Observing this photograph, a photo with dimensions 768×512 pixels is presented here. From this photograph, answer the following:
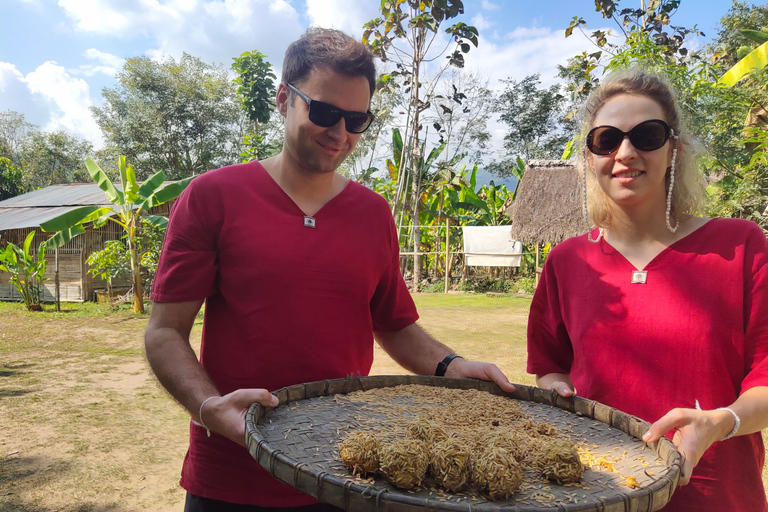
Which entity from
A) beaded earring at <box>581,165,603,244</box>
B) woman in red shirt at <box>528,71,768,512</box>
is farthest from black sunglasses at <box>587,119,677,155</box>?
beaded earring at <box>581,165,603,244</box>

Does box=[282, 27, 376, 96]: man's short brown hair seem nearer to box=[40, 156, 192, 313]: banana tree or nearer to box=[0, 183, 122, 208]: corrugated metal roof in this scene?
box=[40, 156, 192, 313]: banana tree

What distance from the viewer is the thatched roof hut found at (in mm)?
14125

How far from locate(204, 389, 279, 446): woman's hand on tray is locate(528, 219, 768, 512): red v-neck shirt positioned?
102cm

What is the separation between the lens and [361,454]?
116 centimetres

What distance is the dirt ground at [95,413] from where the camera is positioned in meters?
4.04

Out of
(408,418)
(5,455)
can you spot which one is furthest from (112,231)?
(408,418)

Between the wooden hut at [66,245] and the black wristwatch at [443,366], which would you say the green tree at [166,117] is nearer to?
the wooden hut at [66,245]

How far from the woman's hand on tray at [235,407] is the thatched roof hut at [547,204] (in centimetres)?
1360

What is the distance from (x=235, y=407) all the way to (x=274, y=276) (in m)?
0.43

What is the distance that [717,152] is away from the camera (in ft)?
31.6

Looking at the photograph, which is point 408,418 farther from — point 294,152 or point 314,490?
point 294,152

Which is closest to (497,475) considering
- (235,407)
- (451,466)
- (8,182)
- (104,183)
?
(451,466)

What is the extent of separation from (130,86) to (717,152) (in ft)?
90.9

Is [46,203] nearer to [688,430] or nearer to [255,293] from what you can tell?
[255,293]
